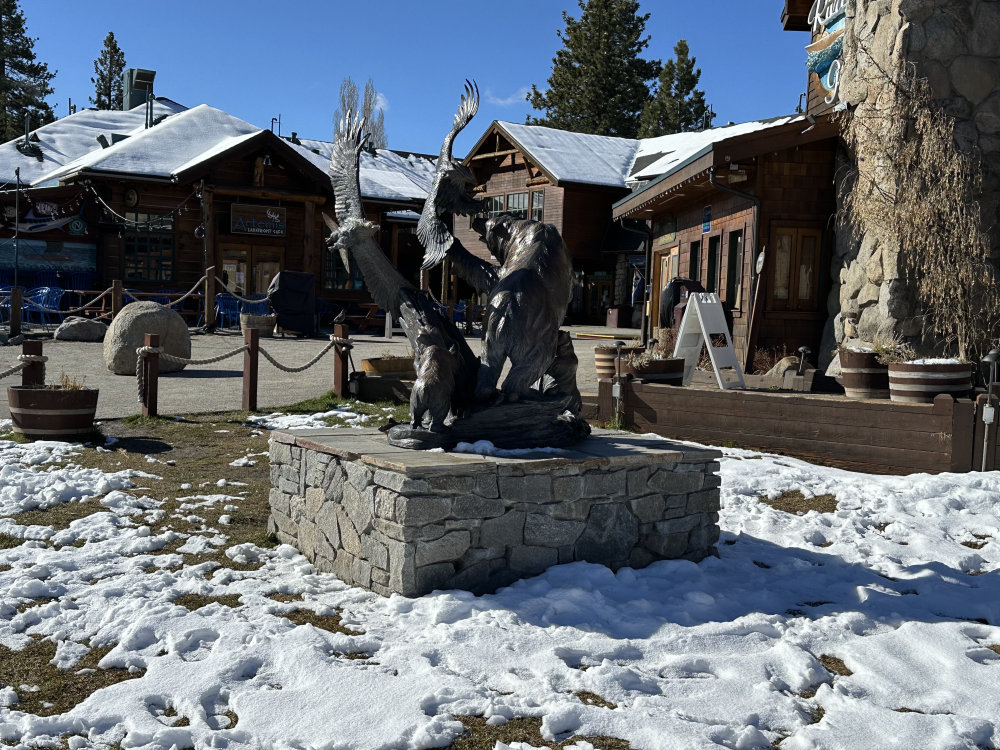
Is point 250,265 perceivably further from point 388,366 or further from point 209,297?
point 388,366

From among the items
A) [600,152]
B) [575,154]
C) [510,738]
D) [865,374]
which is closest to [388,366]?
[865,374]

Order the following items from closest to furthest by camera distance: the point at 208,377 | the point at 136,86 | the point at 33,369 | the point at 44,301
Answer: the point at 33,369
the point at 208,377
the point at 44,301
the point at 136,86

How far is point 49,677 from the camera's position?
12.2 ft

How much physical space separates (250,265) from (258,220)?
4.54 ft

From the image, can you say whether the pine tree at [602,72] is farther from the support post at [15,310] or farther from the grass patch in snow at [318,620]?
the grass patch in snow at [318,620]

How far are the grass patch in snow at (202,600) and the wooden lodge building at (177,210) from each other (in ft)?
65.8

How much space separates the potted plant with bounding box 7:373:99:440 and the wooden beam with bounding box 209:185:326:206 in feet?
53.3

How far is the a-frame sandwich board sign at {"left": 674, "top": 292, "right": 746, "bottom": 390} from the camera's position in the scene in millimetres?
9906

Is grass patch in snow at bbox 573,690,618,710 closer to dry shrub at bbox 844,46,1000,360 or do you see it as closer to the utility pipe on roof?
dry shrub at bbox 844,46,1000,360

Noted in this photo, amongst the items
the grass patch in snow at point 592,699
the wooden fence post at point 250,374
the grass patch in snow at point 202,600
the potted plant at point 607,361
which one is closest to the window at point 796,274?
the potted plant at point 607,361

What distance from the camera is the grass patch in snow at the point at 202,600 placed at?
452 cm

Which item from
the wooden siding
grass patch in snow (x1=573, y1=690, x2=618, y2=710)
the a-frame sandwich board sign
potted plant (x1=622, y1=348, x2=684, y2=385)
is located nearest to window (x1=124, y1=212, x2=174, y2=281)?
the a-frame sandwich board sign

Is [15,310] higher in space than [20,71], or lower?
lower

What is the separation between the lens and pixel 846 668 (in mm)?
4070
